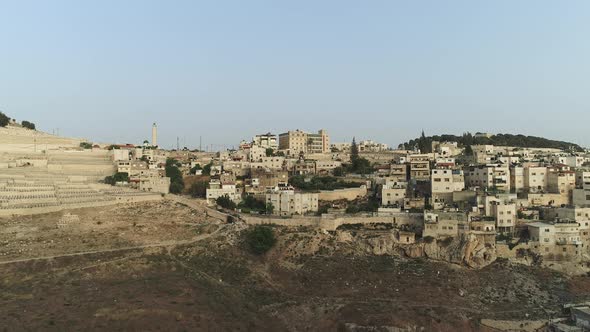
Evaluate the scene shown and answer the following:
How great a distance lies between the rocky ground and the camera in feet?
82.3

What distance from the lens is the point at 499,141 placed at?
70.1 meters

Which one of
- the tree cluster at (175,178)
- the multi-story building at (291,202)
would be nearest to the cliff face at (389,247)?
the multi-story building at (291,202)

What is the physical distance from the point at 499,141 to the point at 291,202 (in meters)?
40.5

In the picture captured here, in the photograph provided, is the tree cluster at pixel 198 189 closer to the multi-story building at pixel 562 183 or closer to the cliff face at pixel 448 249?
the cliff face at pixel 448 249

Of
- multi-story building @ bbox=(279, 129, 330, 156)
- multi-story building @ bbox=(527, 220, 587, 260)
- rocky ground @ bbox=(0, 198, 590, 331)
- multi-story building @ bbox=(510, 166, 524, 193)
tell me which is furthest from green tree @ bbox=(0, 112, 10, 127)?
multi-story building @ bbox=(527, 220, 587, 260)

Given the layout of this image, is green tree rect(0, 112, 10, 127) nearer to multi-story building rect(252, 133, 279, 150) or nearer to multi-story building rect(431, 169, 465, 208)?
multi-story building rect(252, 133, 279, 150)

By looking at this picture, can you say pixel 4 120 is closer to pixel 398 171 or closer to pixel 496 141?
pixel 398 171

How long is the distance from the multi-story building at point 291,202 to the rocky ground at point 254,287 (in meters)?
4.33

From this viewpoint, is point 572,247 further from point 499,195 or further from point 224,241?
point 224,241

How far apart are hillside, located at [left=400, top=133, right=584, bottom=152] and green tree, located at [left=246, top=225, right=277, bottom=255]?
34737mm

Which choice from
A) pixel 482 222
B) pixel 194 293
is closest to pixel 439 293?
pixel 482 222

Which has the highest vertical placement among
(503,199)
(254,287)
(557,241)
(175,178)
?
(175,178)

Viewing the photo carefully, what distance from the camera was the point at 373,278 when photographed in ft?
99.2

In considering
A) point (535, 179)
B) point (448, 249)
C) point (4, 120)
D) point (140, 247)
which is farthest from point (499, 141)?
point (4, 120)
